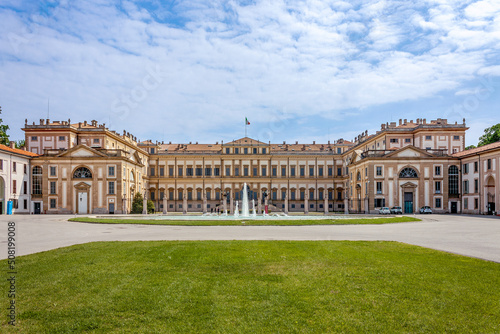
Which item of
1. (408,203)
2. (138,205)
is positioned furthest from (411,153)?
(138,205)

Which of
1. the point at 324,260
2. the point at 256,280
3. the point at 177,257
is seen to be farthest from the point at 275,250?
the point at 256,280

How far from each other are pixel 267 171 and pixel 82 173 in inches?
1451

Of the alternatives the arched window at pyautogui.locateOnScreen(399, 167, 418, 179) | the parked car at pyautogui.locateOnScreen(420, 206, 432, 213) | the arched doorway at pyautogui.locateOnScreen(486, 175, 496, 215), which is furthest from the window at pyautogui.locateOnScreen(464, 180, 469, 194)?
the arched window at pyautogui.locateOnScreen(399, 167, 418, 179)

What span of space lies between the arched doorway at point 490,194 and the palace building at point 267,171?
0.42 feet

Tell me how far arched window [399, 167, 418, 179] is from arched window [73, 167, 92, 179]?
45.9 meters

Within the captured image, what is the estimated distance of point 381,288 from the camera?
8.47m

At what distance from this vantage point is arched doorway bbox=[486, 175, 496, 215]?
48469mm

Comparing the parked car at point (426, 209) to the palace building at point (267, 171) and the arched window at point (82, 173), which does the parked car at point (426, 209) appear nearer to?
the palace building at point (267, 171)

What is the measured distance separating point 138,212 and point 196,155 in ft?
82.2

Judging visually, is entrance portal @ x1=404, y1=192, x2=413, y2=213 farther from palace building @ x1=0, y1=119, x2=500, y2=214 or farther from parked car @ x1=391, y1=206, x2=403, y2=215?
parked car @ x1=391, y1=206, x2=403, y2=215

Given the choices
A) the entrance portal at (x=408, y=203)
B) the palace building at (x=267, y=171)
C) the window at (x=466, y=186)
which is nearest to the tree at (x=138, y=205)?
the palace building at (x=267, y=171)

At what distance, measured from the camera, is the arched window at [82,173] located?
56406 millimetres

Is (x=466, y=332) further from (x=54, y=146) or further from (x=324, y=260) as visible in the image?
(x=54, y=146)

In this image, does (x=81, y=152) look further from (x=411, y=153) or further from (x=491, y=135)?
(x=491, y=135)
